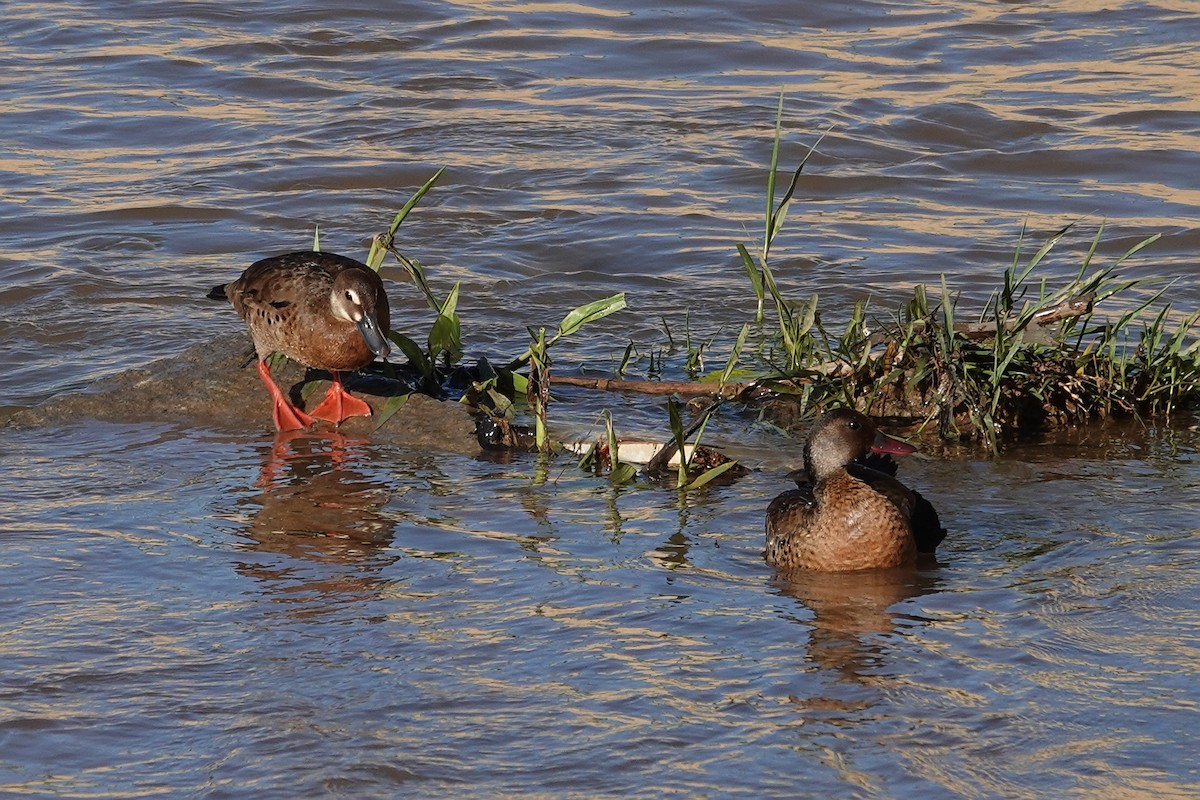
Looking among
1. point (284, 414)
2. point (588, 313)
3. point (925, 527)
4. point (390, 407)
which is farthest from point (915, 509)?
point (284, 414)

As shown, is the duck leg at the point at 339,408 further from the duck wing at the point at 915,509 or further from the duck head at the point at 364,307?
the duck wing at the point at 915,509

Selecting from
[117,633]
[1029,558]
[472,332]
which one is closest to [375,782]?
[117,633]

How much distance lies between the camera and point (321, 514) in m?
6.11

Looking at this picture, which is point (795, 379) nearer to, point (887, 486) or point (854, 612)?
point (887, 486)

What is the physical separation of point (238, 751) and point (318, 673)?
50 cm

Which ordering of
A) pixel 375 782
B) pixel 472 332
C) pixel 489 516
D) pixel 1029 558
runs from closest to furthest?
pixel 375 782 < pixel 1029 558 < pixel 489 516 < pixel 472 332

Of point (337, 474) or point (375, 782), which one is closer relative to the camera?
point (375, 782)

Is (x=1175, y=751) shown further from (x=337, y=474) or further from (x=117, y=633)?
(x=337, y=474)

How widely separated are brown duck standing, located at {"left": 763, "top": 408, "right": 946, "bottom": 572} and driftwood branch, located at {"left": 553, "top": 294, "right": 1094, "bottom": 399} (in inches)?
51.1

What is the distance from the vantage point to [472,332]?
8805 millimetres

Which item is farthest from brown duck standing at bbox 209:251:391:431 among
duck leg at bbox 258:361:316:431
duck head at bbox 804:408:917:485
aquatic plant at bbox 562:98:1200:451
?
duck head at bbox 804:408:917:485

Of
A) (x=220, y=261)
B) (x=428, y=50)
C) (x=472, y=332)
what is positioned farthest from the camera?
(x=428, y=50)

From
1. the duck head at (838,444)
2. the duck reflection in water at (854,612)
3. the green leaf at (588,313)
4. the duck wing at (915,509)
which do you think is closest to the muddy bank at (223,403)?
the green leaf at (588,313)

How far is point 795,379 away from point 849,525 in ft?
5.92
